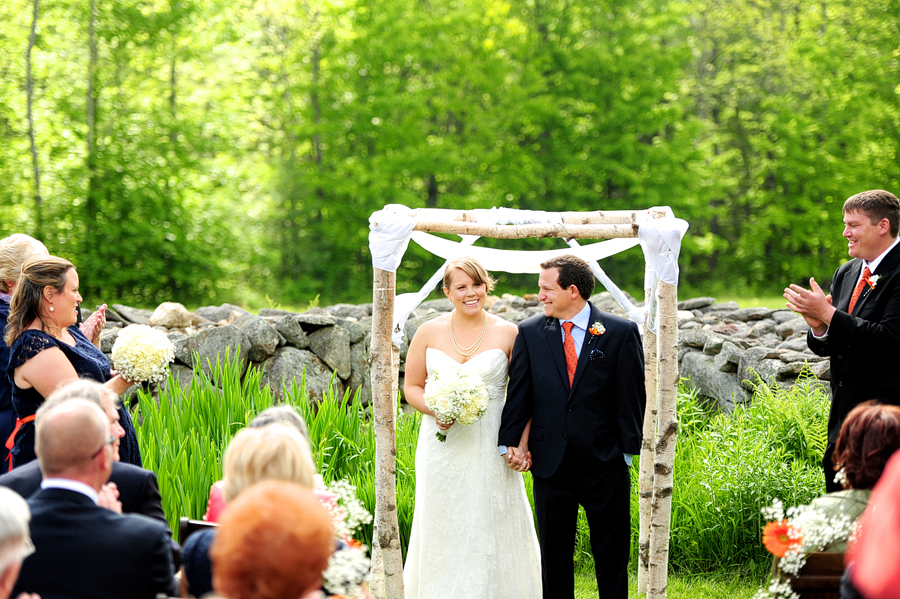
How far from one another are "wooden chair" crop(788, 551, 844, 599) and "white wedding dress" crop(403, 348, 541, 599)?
219cm

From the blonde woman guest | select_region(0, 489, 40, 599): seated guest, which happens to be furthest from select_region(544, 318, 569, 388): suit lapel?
select_region(0, 489, 40, 599): seated guest

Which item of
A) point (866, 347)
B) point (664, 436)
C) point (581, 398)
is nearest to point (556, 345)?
point (581, 398)

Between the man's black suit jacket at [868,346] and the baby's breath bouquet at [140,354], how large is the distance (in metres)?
3.67

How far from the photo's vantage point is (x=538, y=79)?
23.4m

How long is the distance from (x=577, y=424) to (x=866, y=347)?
166cm

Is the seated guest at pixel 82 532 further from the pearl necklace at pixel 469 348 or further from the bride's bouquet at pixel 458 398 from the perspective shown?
the pearl necklace at pixel 469 348

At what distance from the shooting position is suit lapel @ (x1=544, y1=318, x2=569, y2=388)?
4934 mm

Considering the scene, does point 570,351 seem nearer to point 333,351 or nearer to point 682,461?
point 682,461

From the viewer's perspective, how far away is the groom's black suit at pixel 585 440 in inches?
191

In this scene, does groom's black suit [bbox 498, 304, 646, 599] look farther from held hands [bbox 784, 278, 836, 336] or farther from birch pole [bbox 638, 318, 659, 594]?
held hands [bbox 784, 278, 836, 336]

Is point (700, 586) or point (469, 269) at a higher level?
point (469, 269)

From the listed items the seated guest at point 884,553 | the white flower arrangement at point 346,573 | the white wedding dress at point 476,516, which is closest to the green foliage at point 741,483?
the white wedding dress at point 476,516

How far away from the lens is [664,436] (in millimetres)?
4766

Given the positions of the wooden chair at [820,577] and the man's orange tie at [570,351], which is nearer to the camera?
the wooden chair at [820,577]
